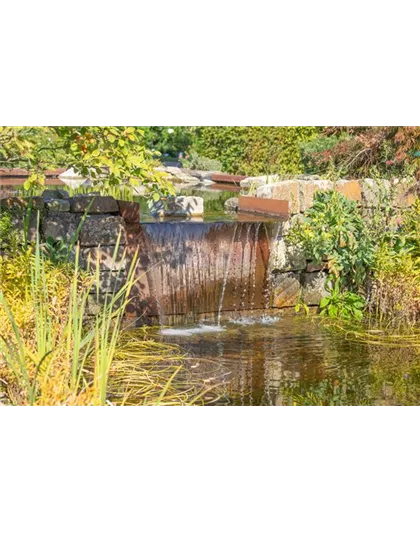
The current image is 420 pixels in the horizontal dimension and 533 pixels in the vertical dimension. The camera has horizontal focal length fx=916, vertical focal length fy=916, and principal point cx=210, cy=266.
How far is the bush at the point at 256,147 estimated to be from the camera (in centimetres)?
1456

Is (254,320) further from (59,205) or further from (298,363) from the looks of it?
(59,205)

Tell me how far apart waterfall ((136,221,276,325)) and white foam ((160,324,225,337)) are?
9.6 inches

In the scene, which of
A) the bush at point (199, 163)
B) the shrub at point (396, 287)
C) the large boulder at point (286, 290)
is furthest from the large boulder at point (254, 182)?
the shrub at point (396, 287)

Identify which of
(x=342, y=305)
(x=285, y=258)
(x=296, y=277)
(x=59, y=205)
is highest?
(x=59, y=205)

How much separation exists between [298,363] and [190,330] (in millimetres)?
1413

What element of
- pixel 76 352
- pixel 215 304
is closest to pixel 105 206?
pixel 215 304

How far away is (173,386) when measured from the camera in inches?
241

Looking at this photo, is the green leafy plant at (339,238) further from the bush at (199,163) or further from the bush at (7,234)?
the bush at (199,163)

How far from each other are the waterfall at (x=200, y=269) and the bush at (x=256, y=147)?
5.19 m

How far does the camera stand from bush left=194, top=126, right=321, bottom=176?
14.6 m

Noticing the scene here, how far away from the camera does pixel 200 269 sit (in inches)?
334

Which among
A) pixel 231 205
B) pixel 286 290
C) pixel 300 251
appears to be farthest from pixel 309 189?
pixel 231 205
